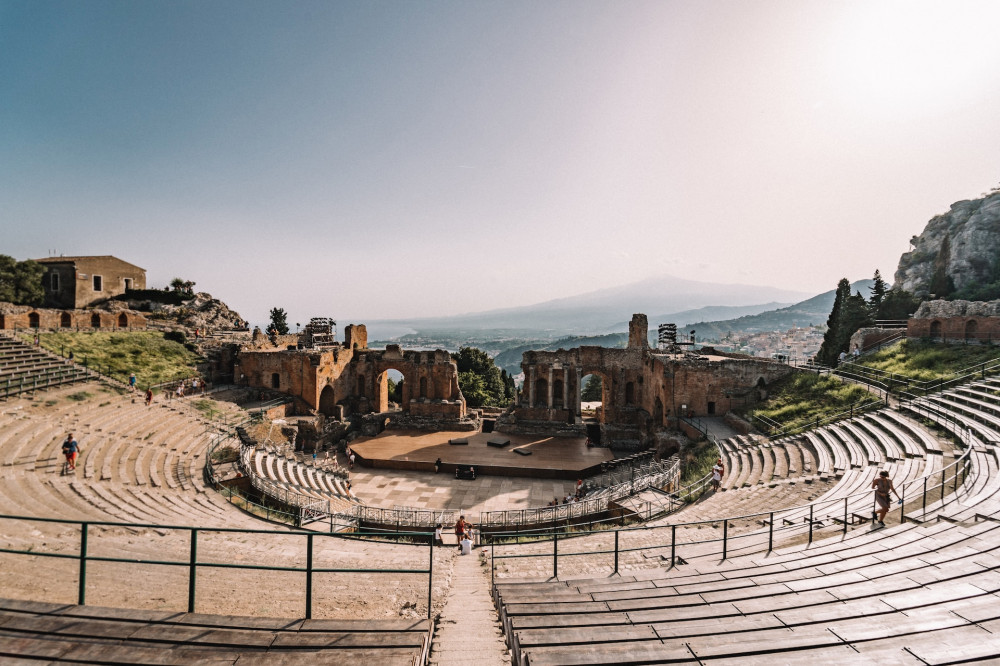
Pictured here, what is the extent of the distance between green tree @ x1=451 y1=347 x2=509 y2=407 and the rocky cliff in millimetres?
44407

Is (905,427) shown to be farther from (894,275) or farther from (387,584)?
(894,275)

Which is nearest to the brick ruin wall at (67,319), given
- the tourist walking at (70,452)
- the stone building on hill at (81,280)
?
the stone building on hill at (81,280)

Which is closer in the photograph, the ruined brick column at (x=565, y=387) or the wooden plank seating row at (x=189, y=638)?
the wooden plank seating row at (x=189, y=638)

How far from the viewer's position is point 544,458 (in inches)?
970

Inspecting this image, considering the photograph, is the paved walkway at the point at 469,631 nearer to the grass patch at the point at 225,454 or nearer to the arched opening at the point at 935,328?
the grass patch at the point at 225,454

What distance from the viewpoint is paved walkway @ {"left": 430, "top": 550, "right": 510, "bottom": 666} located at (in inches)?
198

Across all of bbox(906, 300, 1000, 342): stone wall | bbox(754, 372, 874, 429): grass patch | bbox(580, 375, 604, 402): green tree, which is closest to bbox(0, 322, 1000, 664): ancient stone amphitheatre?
bbox(754, 372, 874, 429): grass patch

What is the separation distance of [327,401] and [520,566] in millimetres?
24967

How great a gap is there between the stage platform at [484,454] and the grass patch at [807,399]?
358 inches

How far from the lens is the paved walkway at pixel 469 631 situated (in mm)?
5023

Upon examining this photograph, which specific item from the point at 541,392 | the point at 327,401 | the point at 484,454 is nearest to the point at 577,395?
the point at 541,392

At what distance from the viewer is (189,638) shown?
3857mm

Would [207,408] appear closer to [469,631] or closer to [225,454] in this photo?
[225,454]

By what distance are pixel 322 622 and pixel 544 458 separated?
837 inches
